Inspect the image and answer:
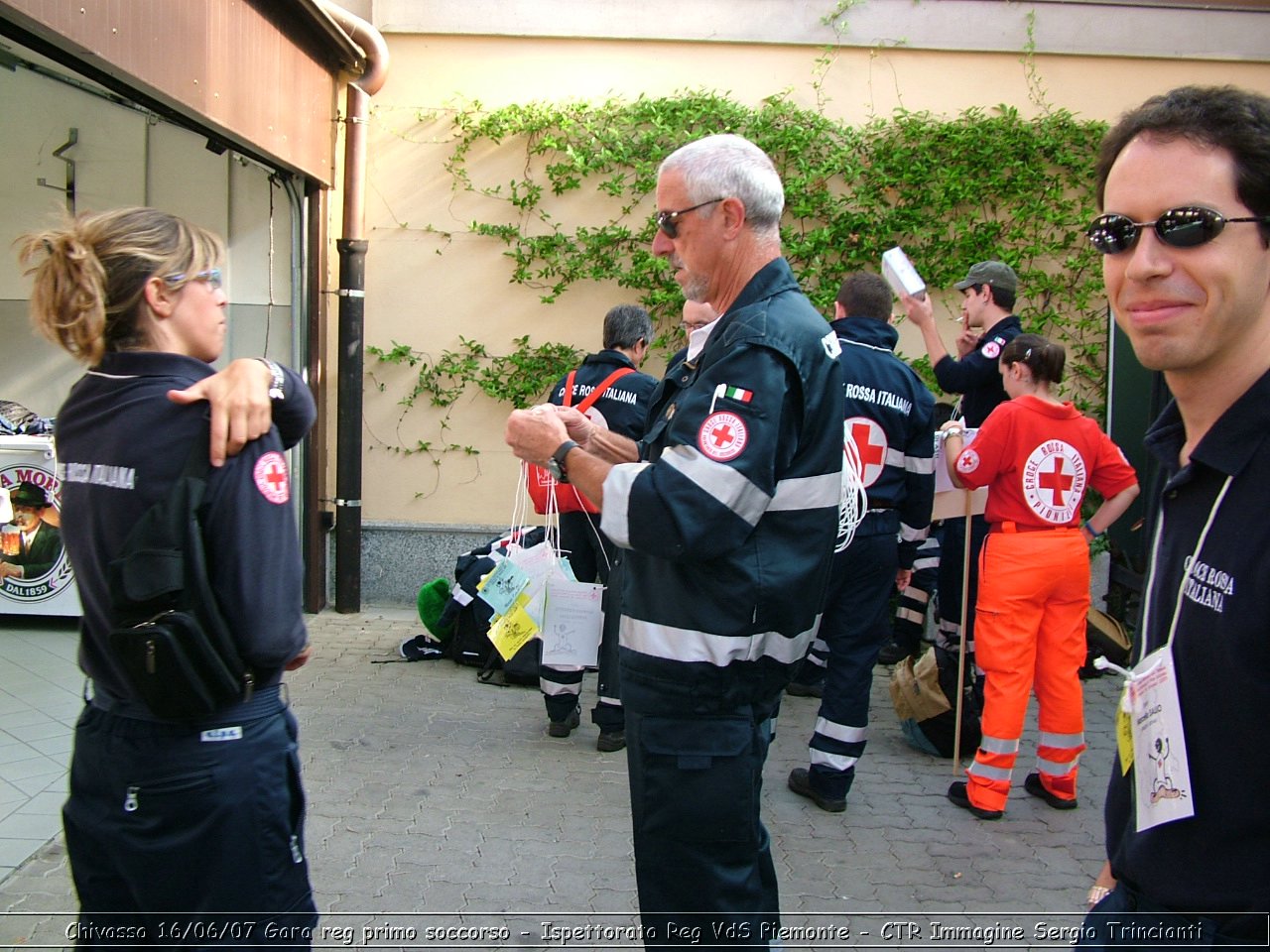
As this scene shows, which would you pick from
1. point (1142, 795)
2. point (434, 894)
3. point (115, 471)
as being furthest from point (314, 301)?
point (1142, 795)

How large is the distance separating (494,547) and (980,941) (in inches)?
140

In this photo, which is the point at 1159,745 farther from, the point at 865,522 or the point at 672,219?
the point at 865,522

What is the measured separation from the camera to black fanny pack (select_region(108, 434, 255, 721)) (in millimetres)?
1985

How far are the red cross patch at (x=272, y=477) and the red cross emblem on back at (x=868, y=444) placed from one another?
3.03 meters

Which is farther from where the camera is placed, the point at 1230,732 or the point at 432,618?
the point at 432,618

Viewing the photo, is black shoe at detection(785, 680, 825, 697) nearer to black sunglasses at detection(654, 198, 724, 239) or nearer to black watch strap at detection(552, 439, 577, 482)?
black watch strap at detection(552, 439, 577, 482)

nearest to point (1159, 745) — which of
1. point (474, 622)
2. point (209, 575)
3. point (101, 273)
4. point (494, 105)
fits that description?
point (209, 575)

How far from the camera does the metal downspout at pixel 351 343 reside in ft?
24.1

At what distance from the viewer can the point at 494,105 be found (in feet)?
24.7

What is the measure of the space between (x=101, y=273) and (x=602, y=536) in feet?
11.7

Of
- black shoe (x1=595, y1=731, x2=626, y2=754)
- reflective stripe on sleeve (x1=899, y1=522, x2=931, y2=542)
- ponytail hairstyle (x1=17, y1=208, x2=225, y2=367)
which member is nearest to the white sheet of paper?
black shoe (x1=595, y1=731, x2=626, y2=754)

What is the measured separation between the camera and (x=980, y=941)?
349cm

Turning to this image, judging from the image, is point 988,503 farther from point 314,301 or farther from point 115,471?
point 314,301

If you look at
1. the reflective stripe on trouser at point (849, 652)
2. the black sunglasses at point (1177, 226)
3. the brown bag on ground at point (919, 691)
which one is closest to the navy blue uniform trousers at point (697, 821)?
the black sunglasses at point (1177, 226)
